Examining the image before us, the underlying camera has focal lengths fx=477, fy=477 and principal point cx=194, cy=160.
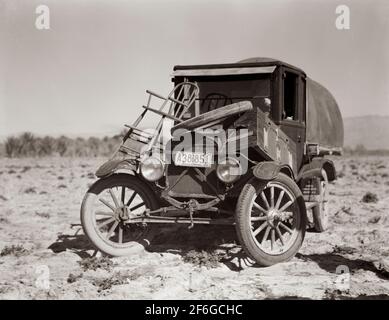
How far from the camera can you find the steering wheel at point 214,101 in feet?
23.6

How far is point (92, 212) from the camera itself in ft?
20.0

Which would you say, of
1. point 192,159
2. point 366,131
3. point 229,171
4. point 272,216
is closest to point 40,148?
point 192,159

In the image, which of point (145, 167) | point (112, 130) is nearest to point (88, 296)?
point (145, 167)

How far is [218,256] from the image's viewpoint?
6156 millimetres

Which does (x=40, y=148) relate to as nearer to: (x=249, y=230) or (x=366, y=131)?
(x=249, y=230)

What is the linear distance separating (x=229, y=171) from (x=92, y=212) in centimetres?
182

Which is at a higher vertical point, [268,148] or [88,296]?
[268,148]

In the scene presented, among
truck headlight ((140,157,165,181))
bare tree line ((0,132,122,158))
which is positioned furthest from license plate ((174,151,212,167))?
bare tree line ((0,132,122,158))

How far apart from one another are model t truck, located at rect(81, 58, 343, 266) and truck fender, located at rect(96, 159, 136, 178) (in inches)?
0.5

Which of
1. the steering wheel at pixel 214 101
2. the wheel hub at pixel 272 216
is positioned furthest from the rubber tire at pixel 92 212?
the steering wheel at pixel 214 101

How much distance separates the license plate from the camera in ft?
19.9

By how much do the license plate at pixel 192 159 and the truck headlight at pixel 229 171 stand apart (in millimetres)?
184
